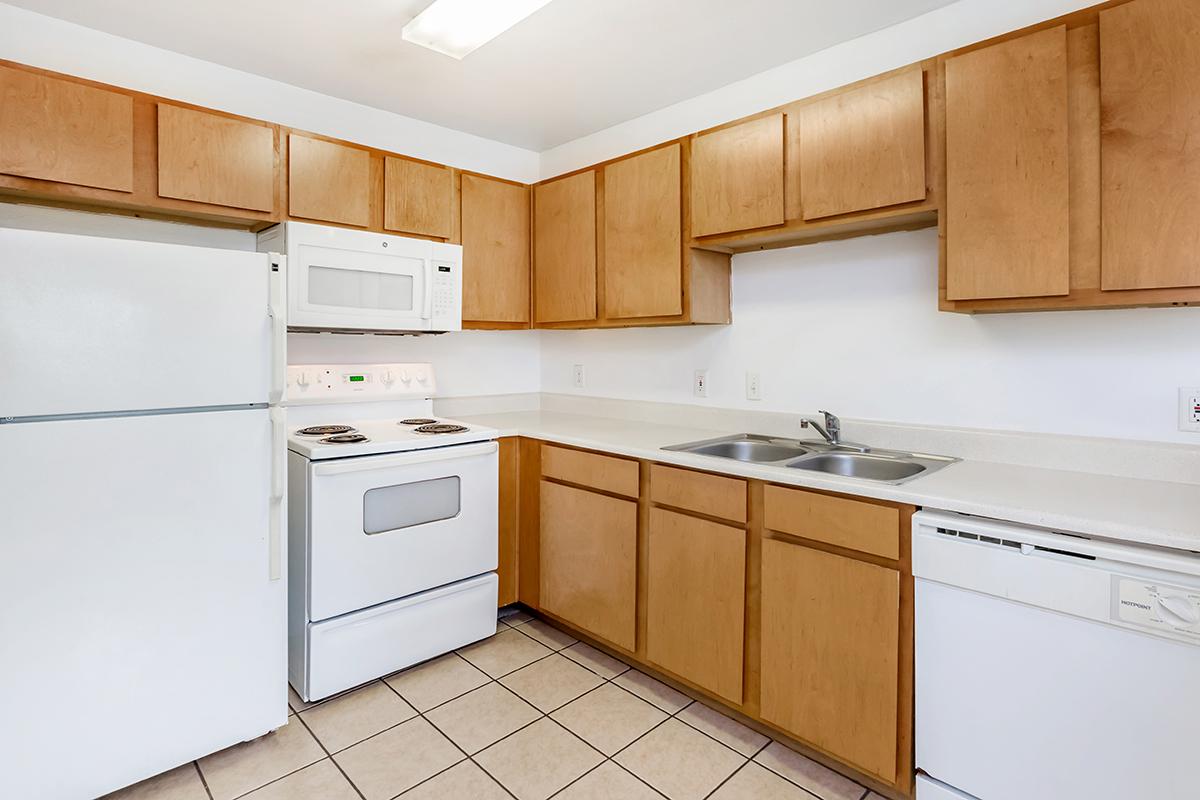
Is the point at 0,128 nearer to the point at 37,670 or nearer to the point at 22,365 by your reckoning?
the point at 22,365

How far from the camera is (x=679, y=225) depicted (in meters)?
2.48

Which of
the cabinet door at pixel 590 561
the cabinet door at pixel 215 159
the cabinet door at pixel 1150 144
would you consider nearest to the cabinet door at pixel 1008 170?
the cabinet door at pixel 1150 144

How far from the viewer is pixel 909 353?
6.95ft

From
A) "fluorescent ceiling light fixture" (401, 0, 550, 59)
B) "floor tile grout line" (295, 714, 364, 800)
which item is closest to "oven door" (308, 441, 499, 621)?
"floor tile grout line" (295, 714, 364, 800)

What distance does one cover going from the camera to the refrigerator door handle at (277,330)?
6.08 feet

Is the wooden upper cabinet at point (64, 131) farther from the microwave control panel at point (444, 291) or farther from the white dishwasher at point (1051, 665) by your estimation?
the white dishwasher at point (1051, 665)

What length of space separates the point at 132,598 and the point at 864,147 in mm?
2550

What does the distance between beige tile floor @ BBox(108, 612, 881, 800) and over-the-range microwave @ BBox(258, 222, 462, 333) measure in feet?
4.76

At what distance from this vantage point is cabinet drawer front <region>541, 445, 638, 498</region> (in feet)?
7.50

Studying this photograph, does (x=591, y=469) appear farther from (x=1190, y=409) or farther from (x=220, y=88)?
(x=220, y=88)

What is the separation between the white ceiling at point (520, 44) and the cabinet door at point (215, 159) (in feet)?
1.11

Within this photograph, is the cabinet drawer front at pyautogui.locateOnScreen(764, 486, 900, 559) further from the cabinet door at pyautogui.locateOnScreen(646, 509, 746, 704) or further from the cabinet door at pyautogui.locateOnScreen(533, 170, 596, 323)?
the cabinet door at pyautogui.locateOnScreen(533, 170, 596, 323)

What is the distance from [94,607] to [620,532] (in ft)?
5.30

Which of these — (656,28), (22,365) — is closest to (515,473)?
(22,365)
